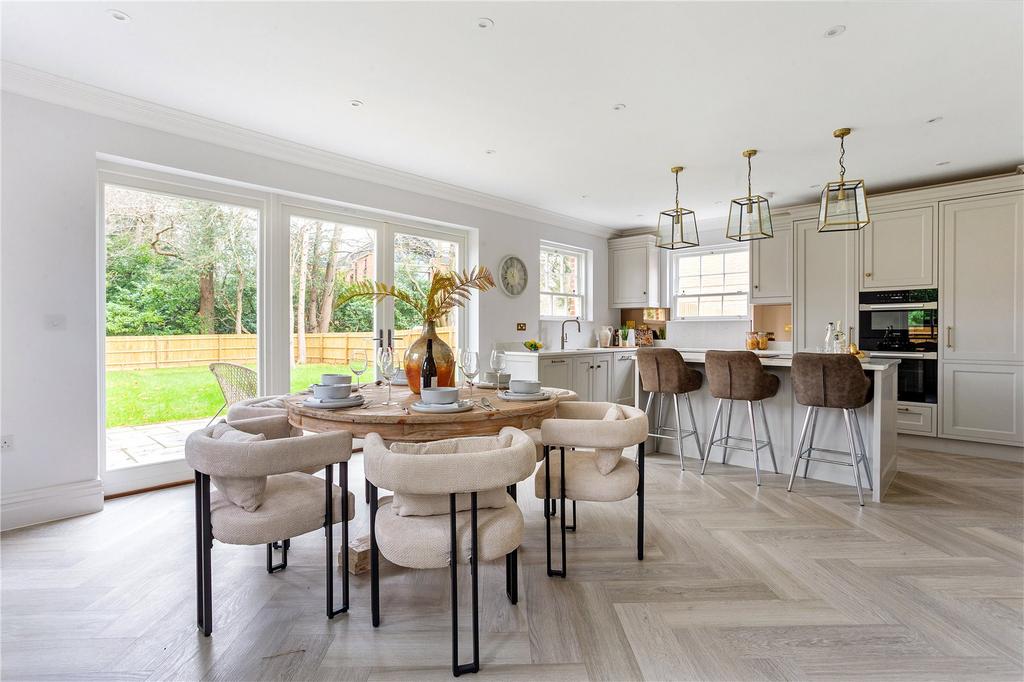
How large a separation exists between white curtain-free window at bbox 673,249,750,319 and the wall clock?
7.63ft

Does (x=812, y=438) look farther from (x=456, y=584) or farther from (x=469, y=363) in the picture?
(x=456, y=584)

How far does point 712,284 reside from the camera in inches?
261

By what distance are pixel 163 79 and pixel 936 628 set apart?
14.5ft

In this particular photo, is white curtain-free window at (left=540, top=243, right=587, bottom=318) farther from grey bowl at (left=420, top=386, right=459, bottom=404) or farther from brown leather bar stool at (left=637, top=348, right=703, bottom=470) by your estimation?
grey bowl at (left=420, top=386, right=459, bottom=404)

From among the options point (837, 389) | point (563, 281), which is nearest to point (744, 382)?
point (837, 389)

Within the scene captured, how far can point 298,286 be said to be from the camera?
4.20 meters

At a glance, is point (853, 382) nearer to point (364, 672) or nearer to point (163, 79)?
point (364, 672)

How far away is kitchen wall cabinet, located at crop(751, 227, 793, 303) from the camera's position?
217 inches

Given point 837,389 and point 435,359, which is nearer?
point 435,359

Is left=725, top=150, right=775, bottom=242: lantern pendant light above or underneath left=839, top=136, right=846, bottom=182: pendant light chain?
underneath

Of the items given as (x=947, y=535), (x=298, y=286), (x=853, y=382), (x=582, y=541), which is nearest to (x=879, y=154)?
(x=853, y=382)

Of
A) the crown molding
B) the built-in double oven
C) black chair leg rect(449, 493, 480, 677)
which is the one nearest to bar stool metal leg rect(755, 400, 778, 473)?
the built-in double oven

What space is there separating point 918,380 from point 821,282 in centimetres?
125

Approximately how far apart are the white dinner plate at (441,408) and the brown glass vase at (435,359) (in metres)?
0.44
